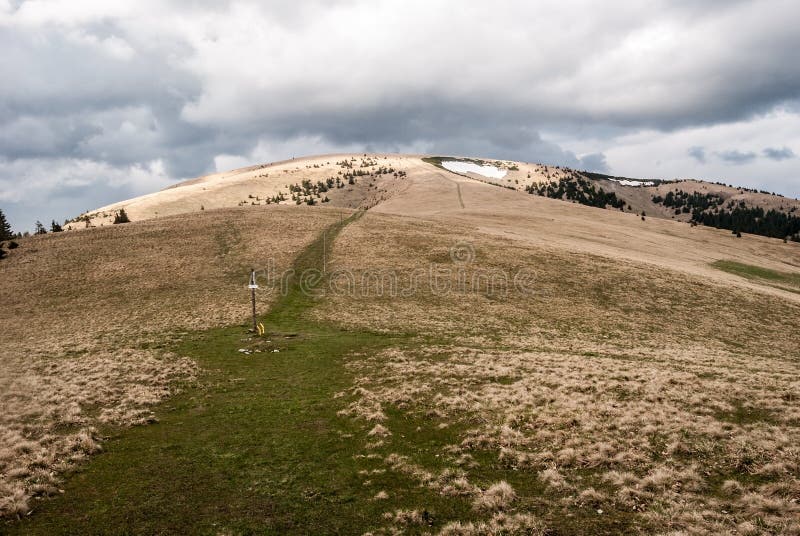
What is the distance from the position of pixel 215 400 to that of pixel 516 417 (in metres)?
15.5

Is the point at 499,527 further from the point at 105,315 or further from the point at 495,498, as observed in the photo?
the point at 105,315

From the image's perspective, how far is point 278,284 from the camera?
172 ft

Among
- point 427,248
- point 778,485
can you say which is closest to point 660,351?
point 778,485

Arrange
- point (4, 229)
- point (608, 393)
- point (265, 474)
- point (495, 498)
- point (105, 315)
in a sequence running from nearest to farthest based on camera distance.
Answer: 1. point (495, 498)
2. point (265, 474)
3. point (608, 393)
4. point (105, 315)
5. point (4, 229)

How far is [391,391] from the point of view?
24.0m

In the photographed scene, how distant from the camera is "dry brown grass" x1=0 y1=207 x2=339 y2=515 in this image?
61.6 ft

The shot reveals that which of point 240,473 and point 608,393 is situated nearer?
point 240,473

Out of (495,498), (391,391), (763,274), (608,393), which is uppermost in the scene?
(495,498)

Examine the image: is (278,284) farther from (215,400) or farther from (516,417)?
(516,417)

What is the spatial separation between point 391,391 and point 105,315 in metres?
33.7

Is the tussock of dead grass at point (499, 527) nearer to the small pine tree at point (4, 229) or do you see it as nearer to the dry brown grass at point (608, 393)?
the dry brown grass at point (608, 393)

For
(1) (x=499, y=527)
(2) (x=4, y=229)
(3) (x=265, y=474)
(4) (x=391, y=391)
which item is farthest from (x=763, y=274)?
(2) (x=4, y=229)

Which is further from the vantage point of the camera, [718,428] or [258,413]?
[258,413]

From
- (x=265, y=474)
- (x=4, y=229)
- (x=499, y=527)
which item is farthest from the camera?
(x=4, y=229)
